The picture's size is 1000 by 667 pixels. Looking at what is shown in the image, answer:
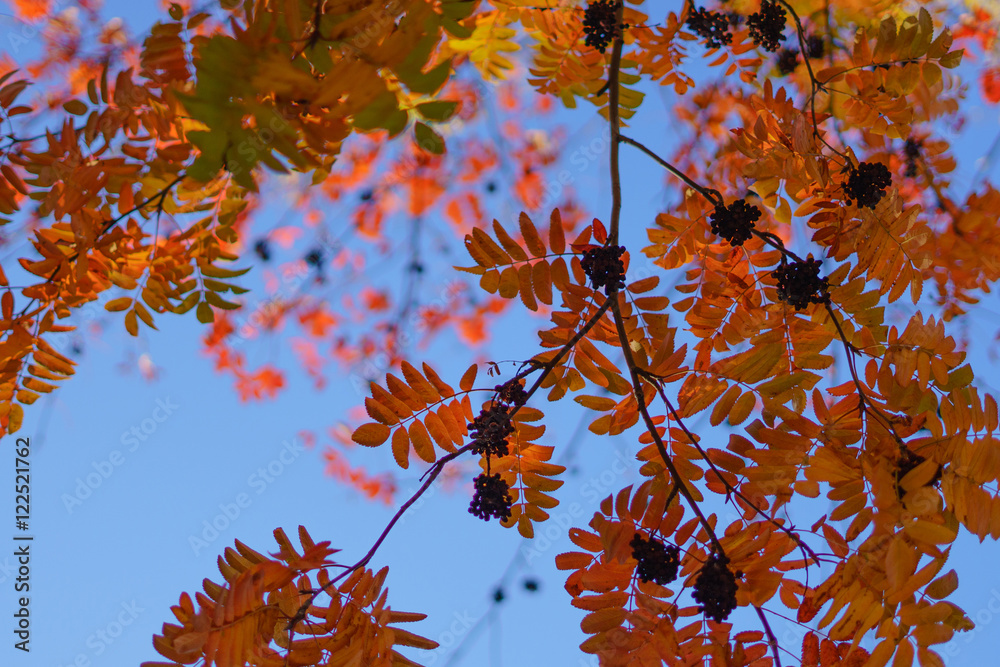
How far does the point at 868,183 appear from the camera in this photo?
5.34 feet

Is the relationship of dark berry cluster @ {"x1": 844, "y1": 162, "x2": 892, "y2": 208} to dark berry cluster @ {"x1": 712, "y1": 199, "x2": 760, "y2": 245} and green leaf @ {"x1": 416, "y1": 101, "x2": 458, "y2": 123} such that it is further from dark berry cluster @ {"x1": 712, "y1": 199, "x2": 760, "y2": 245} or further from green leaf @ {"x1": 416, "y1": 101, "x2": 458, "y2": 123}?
green leaf @ {"x1": 416, "y1": 101, "x2": 458, "y2": 123}

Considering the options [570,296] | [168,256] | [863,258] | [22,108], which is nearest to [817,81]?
[863,258]

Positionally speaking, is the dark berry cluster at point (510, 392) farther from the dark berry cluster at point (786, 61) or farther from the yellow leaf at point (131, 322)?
the dark berry cluster at point (786, 61)

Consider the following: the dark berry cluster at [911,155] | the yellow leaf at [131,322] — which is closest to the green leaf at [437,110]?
the yellow leaf at [131,322]

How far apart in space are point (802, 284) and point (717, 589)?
76cm

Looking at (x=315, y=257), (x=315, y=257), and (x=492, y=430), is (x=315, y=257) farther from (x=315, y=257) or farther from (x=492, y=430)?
(x=492, y=430)

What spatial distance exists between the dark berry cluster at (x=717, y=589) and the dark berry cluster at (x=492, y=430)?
20.7 inches

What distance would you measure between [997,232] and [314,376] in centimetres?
607

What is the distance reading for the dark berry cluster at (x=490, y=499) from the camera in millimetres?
1512

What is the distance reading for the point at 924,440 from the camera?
53.9 inches

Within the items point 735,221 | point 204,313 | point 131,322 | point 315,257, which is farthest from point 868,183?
point 315,257

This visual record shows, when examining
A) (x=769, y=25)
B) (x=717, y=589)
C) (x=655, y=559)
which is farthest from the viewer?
(x=769, y=25)

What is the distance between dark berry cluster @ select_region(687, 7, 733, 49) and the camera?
2.36 m

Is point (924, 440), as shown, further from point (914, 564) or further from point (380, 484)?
point (380, 484)
